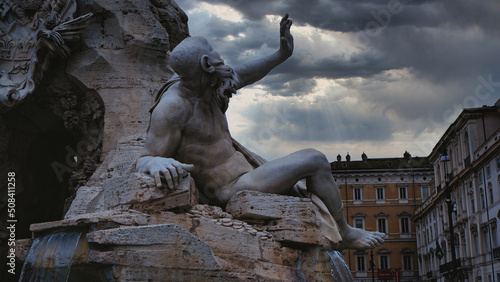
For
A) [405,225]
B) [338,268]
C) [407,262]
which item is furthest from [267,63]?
[405,225]

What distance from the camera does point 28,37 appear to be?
8680mm

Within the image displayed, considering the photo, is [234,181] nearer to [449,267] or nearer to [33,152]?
[33,152]

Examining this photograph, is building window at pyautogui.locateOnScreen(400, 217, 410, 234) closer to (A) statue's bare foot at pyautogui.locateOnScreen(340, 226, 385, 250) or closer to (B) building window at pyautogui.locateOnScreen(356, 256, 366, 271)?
(B) building window at pyautogui.locateOnScreen(356, 256, 366, 271)

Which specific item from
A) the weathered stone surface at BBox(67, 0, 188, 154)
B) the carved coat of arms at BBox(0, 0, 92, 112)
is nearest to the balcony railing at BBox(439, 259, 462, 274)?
the weathered stone surface at BBox(67, 0, 188, 154)

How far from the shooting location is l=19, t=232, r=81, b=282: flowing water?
197 inches

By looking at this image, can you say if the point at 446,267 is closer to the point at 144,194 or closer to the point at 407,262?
the point at 407,262

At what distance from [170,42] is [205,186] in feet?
12.0

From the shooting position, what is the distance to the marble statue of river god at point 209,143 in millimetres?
5758

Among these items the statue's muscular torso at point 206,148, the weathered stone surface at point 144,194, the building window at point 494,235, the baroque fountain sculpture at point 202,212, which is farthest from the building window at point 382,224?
the weathered stone surface at point 144,194

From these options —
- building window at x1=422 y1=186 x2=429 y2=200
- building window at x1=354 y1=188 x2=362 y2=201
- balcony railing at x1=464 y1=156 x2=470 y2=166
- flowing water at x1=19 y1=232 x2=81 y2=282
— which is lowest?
flowing water at x1=19 y1=232 x2=81 y2=282

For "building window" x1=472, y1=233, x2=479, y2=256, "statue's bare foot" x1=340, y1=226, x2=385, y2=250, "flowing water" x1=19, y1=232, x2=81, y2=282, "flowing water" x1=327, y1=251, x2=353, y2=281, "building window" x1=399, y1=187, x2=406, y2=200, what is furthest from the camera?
"building window" x1=399, y1=187, x2=406, y2=200

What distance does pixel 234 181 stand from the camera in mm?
6070

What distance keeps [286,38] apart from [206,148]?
164cm

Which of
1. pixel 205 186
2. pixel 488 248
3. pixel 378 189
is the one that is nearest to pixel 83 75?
pixel 205 186
